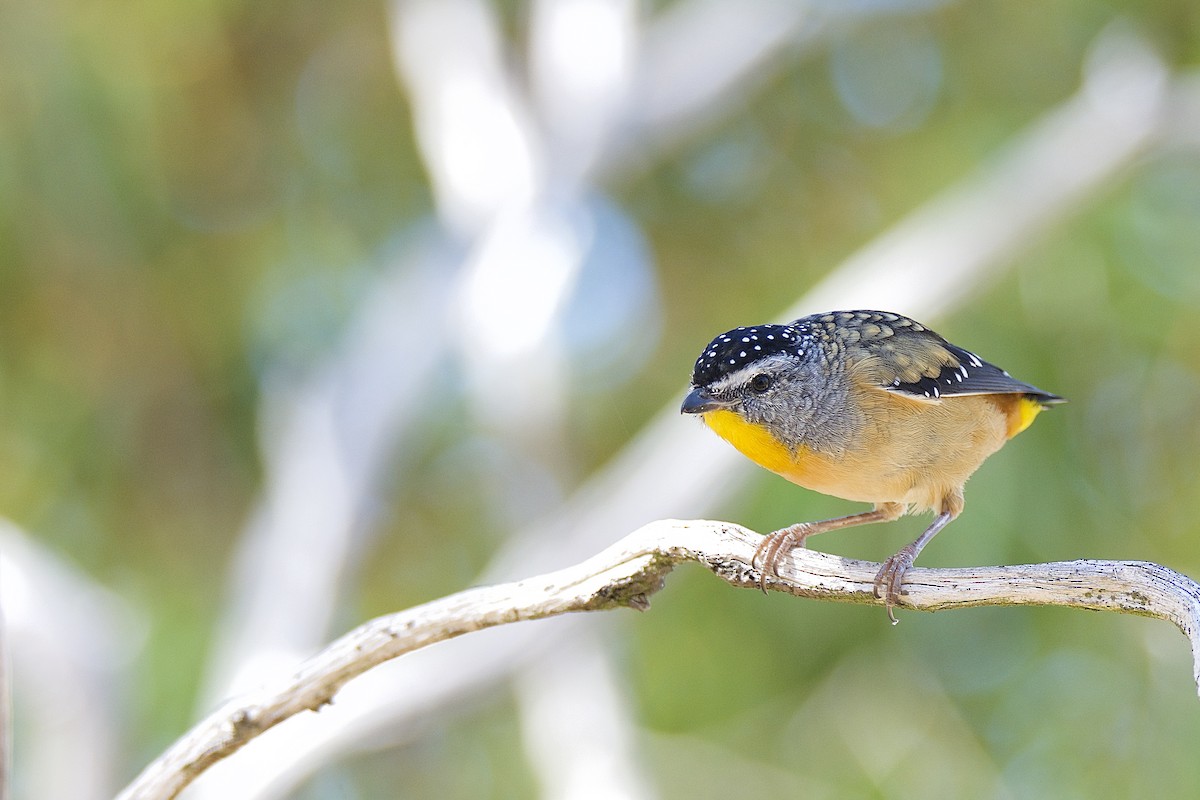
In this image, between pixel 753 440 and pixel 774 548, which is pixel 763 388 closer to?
pixel 753 440

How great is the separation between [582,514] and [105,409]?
17.4ft

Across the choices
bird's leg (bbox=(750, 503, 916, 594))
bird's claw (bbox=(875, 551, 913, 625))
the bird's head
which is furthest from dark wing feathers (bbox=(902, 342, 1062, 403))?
bird's claw (bbox=(875, 551, 913, 625))

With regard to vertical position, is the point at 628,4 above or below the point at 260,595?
above

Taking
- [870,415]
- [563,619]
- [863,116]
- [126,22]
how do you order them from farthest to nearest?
[863,116], [126,22], [563,619], [870,415]

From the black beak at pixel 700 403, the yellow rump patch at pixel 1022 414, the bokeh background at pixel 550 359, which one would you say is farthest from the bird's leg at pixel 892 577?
the bokeh background at pixel 550 359

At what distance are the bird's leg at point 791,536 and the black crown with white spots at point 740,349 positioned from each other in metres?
0.51

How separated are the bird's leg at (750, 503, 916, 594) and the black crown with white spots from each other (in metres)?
0.51

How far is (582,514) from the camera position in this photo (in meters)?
8.67

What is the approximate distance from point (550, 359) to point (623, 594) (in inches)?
254

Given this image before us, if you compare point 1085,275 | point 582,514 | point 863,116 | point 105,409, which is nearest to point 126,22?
point 105,409

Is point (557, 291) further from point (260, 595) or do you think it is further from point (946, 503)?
point (946, 503)

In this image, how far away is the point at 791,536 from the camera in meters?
3.22

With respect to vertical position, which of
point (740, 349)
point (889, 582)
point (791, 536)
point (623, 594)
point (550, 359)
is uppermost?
point (550, 359)

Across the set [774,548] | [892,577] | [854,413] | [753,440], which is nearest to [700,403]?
[753,440]
